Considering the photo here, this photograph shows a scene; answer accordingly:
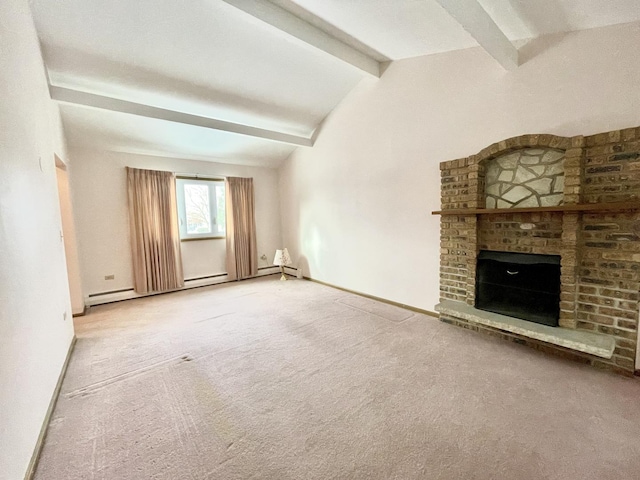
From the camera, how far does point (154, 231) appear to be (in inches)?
182

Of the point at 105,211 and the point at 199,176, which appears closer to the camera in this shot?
the point at 105,211

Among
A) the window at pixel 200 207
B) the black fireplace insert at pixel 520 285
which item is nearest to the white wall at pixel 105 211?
the window at pixel 200 207

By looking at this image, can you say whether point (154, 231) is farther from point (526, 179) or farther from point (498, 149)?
point (526, 179)

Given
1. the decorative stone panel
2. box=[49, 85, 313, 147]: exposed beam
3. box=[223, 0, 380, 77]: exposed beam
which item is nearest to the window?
box=[49, 85, 313, 147]: exposed beam

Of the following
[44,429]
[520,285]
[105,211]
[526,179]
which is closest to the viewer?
[44,429]

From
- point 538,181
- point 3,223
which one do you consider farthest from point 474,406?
point 3,223

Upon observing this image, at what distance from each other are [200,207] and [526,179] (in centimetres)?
503

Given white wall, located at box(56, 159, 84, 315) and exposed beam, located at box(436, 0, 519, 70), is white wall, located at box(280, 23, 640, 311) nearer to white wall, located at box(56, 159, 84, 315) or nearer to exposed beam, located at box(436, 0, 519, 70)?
exposed beam, located at box(436, 0, 519, 70)

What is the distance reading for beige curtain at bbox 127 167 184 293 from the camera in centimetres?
446

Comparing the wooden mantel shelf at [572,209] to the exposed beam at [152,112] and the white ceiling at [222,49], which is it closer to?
the white ceiling at [222,49]

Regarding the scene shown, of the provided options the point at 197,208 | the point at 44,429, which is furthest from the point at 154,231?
the point at 44,429

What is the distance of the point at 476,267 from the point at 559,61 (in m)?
1.98

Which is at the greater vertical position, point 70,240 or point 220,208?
point 220,208

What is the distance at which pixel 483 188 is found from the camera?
297cm
